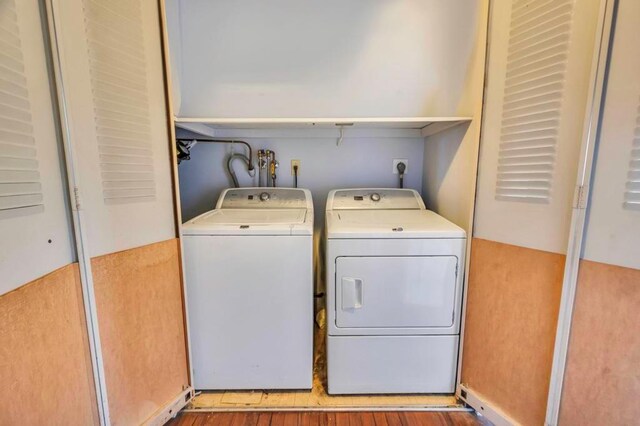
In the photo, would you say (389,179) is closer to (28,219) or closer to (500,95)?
(500,95)

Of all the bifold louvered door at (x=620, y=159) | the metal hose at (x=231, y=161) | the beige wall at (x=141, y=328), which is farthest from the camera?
the metal hose at (x=231, y=161)

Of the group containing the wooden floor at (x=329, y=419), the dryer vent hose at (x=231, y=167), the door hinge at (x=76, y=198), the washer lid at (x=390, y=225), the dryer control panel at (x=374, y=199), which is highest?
the dryer vent hose at (x=231, y=167)

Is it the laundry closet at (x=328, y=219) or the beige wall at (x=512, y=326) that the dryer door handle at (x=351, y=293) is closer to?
the laundry closet at (x=328, y=219)

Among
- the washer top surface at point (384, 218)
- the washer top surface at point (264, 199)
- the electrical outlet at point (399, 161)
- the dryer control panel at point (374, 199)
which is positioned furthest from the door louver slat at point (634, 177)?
the washer top surface at point (264, 199)

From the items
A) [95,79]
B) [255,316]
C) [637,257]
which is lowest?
[255,316]

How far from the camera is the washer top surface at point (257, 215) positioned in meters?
1.41

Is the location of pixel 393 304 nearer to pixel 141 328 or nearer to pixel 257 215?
pixel 257 215

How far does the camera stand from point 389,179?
7.06ft

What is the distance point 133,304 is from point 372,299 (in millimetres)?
1106

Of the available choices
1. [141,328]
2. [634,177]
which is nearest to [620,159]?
[634,177]

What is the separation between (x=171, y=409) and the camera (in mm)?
1385

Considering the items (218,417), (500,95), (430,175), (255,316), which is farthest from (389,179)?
(218,417)

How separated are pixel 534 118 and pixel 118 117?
1.67 m

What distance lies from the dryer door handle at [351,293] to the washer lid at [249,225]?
0.33 meters
